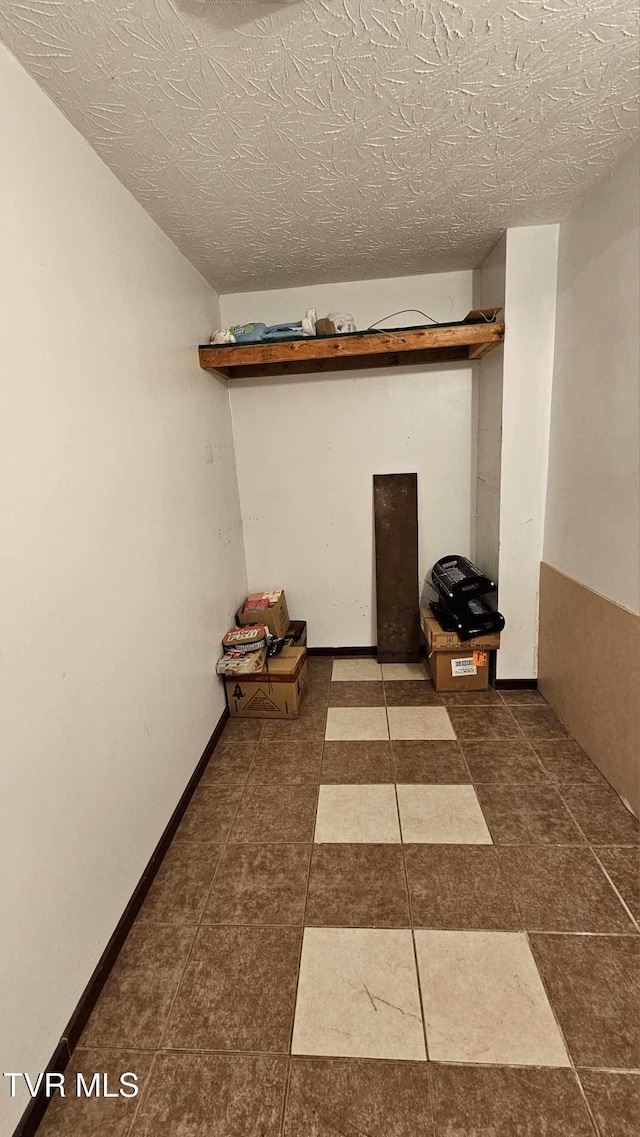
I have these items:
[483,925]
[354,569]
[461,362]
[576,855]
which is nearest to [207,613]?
[354,569]

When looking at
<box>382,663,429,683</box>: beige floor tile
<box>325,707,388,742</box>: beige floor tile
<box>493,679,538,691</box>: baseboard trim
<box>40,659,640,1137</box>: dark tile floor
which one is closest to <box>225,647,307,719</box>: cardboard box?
<box>325,707,388,742</box>: beige floor tile

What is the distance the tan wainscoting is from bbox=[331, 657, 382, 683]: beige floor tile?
1.07m

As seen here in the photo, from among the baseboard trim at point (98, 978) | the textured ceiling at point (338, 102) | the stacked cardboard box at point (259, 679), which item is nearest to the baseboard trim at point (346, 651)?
the stacked cardboard box at point (259, 679)

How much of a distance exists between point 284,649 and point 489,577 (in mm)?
1341

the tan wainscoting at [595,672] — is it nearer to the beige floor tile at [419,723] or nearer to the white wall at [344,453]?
the beige floor tile at [419,723]

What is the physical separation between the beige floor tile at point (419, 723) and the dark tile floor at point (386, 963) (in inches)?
8.4

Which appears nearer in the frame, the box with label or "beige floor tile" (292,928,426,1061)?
"beige floor tile" (292,928,426,1061)

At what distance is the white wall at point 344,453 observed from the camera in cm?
286

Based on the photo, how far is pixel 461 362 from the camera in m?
2.83

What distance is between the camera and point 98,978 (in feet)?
4.30

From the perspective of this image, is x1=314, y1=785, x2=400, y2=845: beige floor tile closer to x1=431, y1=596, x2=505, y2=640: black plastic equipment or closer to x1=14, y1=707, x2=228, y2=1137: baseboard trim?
x1=14, y1=707, x2=228, y2=1137: baseboard trim

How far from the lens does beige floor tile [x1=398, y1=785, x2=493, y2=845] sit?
1737 mm

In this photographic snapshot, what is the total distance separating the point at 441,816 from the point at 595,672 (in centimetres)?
92

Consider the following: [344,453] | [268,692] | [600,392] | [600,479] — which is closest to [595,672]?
[600,479]
